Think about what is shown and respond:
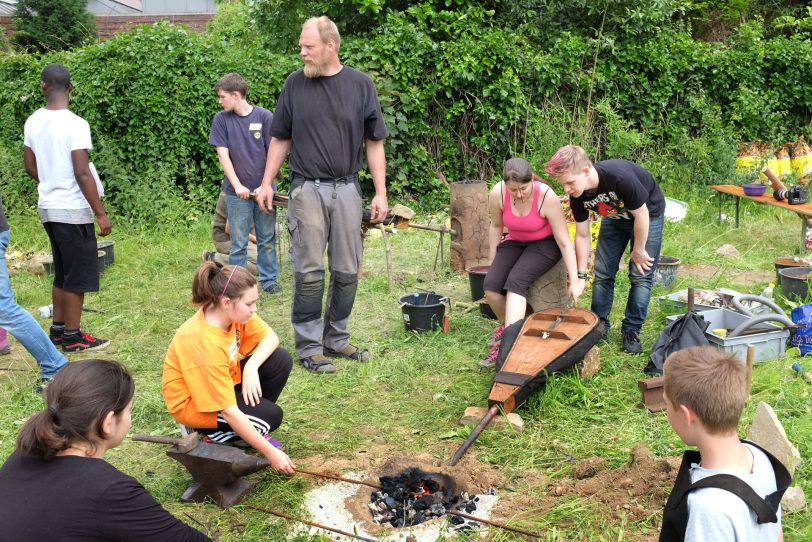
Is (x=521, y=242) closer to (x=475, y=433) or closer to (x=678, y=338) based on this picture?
(x=678, y=338)

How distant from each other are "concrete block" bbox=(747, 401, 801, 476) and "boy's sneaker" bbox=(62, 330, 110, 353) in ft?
Answer: 14.8

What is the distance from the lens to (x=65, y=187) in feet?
17.6

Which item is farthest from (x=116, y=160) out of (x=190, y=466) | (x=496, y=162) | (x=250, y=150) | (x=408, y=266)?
(x=190, y=466)

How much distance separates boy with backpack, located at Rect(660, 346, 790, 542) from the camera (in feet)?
6.66

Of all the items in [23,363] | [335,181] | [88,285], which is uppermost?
[335,181]

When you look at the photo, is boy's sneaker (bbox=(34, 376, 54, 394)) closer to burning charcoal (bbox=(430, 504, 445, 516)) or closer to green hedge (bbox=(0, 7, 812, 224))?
burning charcoal (bbox=(430, 504, 445, 516))

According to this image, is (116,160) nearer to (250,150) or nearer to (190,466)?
(250,150)

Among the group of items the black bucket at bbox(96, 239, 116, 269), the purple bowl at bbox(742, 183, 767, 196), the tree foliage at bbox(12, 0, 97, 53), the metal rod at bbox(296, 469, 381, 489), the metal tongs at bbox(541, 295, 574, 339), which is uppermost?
the tree foliage at bbox(12, 0, 97, 53)

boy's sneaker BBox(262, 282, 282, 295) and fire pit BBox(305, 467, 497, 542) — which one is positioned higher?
boy's sneaker BBox(262, 282, 282, 295)

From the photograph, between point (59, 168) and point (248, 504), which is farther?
point (59, 168)

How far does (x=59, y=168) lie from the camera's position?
Result: 537 cm

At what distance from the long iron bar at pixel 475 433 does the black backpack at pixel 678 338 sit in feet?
4.21

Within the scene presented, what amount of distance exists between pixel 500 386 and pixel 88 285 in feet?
10.1

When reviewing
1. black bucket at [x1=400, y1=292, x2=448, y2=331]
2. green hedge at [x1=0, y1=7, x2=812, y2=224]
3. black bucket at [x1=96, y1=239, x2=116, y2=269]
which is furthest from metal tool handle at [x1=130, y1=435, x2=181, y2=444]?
green hedge at [x1=0, y1=7, x2=812, y2=224]
